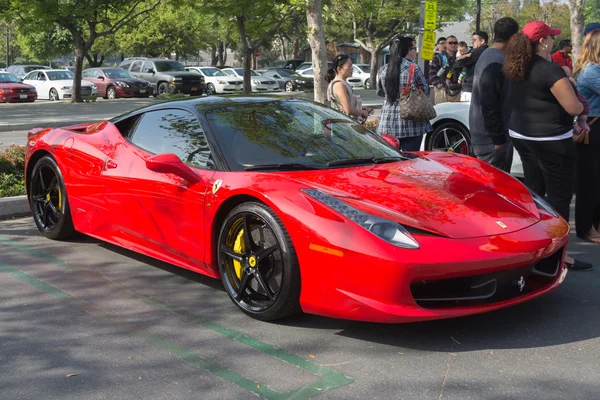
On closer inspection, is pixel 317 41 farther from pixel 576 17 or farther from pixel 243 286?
pixel 576 17

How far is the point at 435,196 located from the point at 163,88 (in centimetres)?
3061

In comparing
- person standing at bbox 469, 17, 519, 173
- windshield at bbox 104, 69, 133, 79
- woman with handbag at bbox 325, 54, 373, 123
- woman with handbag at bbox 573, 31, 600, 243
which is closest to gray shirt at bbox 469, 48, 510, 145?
person standing at bbox 469, 17, 519, 173

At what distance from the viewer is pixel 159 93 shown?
34219mm

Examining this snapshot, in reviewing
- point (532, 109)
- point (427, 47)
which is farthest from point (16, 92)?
point (532, 109)

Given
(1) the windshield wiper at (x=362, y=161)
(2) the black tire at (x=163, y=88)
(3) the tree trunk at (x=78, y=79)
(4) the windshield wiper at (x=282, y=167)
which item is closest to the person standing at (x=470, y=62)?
(1) the windshield wiper at (x=362, y=161)

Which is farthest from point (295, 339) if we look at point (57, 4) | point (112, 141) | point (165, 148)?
point (57, 4)

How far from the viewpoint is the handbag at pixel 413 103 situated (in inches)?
295

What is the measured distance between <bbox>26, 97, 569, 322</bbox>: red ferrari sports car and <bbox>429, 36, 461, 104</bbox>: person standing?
21.9 ft

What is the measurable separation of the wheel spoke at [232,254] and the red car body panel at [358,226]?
14 cm

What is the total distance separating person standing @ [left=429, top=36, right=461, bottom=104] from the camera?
40.0 feet

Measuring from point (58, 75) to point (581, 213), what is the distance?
2966 cm

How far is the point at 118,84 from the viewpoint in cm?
3275

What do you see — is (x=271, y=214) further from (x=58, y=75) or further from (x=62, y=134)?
(x=58, y=75)

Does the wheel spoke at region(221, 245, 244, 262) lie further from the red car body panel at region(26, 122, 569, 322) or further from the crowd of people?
the crowd of people
